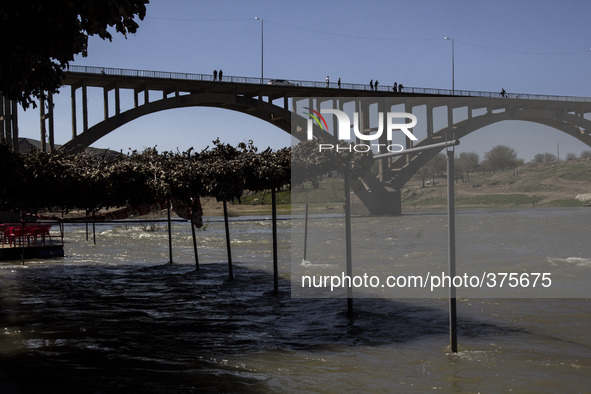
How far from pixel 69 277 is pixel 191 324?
8.77 m

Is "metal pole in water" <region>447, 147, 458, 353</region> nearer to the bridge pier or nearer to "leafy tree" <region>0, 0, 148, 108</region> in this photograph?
"leafy tree" <region>0, 0, 148, 108</region>

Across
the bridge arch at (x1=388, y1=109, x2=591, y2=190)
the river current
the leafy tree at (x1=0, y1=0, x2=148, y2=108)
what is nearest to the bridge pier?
the bridge arch at (x1=388, y1=109, x2=591, y2=190)

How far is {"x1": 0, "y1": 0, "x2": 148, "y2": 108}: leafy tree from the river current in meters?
4.01

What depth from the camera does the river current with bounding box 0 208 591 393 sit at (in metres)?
8.24

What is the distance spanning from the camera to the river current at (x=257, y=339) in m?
8.24

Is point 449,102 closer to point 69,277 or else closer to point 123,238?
point 123,238

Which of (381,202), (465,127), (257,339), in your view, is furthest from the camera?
(465,127)

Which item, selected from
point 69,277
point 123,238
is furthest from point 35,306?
point 123,238

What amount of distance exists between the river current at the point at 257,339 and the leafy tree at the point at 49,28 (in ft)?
13.2

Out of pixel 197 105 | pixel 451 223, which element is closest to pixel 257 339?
pixel 451 223

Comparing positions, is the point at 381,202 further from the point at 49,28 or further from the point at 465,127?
the point at 49,28

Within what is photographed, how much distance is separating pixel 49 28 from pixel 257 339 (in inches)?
219

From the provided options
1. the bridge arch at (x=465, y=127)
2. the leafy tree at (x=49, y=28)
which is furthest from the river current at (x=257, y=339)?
the bridge arch at (x=465, y=127)

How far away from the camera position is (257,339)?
1062cm
